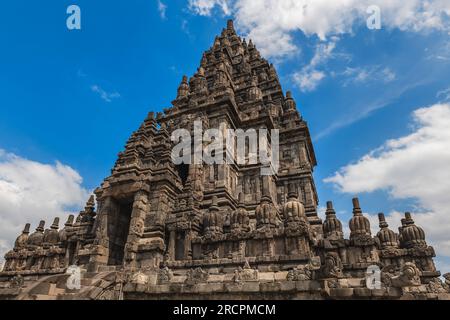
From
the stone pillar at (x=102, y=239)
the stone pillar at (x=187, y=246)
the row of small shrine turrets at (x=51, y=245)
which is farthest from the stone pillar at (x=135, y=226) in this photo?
the row of small shrine turrets at (x=51, y=245)

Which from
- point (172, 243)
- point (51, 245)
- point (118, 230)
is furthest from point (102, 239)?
point (51, 245)

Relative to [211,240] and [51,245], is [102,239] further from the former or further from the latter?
[51,245]

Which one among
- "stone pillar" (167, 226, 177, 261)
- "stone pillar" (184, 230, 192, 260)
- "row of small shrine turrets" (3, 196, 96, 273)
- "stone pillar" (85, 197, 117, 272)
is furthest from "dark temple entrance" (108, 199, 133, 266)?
"stone pillar" (184, 230, 192, 260)

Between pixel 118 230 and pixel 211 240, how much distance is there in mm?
5761

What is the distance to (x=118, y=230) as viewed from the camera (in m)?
14.6

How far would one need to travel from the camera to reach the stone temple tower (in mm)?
8055

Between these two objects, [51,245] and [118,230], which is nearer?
[118,230]

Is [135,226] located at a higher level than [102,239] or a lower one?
higher

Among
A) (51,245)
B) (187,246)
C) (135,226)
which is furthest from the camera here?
(51,245)

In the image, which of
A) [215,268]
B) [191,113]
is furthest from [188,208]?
[191,113]
